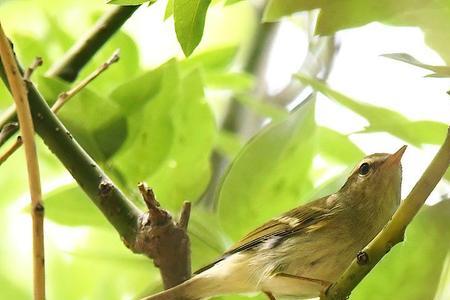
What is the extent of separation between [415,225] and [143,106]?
28cm

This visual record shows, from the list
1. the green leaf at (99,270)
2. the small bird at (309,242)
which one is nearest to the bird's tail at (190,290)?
the small bird at (309,242)

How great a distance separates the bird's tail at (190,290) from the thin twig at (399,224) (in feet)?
0.68

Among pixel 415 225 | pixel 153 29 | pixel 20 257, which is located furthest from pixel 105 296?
pixel 153 29

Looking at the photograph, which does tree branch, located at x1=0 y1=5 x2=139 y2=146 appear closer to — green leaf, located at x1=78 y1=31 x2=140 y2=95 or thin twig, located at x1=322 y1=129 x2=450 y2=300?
green leaf, located at x1=78 y1=31 x2=140 y2=95

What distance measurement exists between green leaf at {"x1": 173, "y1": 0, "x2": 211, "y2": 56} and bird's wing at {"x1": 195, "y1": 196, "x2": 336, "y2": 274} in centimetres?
25

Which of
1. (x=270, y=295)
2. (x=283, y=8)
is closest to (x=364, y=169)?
(x=270, y=295)

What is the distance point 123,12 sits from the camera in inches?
26.3

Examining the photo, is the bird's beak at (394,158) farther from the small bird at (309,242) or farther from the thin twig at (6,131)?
the thin twig at (6,131)

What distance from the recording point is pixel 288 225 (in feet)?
2.24

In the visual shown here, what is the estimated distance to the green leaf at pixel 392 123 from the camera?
567 millimetres

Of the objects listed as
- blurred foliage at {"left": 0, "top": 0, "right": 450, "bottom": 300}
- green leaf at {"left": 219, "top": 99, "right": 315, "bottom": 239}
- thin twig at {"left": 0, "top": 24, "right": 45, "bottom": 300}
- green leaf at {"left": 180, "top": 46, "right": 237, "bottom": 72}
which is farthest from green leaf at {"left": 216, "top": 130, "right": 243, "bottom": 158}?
thin twig at {"left": 0, "top": 24, "right": 45, "bottom": 300}

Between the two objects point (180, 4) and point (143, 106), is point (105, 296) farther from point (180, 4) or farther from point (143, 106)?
point (180, 4)

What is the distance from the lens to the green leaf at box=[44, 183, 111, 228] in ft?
2.37

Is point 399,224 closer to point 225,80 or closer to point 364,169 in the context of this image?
point 364,169
